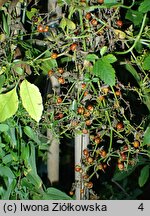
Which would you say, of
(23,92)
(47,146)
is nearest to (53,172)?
(47,146)

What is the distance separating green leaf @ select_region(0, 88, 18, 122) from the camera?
23.2 inches

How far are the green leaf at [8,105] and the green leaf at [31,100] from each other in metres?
0.02

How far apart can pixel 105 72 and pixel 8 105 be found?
163 mm

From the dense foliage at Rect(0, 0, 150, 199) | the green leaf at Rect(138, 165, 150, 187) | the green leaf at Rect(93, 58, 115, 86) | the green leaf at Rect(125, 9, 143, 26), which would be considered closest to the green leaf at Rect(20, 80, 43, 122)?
the dense foliage at Rect(0, 0, 150, 199)

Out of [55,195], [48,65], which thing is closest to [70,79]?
[48,65]

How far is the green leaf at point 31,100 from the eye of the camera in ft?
1.93

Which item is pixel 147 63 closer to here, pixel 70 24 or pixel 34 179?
pixel 70 24

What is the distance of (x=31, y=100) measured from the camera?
59 centimetres

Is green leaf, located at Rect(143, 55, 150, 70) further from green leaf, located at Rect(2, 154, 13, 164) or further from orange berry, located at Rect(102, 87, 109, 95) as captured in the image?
green leaf, located at Rect(2, 154, 13, 164)

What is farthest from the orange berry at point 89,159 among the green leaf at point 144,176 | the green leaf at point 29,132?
the green leaf at point 144,176

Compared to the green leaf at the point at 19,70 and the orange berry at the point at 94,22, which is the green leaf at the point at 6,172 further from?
the orange berry at the point at 94,22

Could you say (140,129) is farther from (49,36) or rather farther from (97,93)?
(49,36)

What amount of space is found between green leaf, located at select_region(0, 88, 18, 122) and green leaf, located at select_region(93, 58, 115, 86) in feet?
0.45

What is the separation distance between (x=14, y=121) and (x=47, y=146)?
4.5 inches
